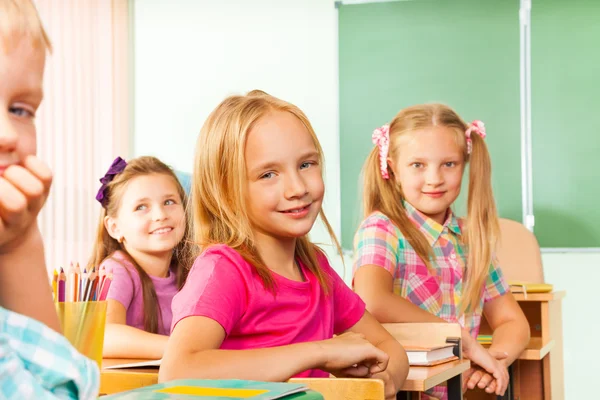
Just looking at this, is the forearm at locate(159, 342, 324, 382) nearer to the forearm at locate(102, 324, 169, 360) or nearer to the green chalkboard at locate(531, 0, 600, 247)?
the forearm at locate(102, 324, 169, 360)

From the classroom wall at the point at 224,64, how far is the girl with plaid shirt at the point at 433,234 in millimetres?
2074

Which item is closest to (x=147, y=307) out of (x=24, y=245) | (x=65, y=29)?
(x=24, y=245)

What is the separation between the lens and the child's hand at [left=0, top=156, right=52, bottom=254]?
0.50 m

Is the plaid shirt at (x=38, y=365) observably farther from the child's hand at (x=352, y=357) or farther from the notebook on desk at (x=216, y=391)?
the child's hand at (x=352, y=357)

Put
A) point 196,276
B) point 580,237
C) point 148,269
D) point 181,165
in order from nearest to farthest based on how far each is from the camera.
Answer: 1. point 196,276
2. point 148,269
3. point 580,237
4. point 181,165

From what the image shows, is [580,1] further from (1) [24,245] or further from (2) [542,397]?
(1) [24,245]

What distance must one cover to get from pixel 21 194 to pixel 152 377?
0.72m

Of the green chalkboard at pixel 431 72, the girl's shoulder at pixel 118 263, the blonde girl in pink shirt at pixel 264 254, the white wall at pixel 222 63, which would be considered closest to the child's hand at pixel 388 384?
the blonde girl in pink shirt at pixel 264 254

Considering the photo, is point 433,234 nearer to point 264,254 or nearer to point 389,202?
point 389,202

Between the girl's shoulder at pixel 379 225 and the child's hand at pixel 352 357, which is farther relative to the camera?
the girl's shoulder at pixel 379 225

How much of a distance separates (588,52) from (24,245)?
4014 millimetres

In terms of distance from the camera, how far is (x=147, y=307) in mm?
1938

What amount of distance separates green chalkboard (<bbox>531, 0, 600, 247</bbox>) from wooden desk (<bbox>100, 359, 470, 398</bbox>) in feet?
9.39

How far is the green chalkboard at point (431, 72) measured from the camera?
4.20m
